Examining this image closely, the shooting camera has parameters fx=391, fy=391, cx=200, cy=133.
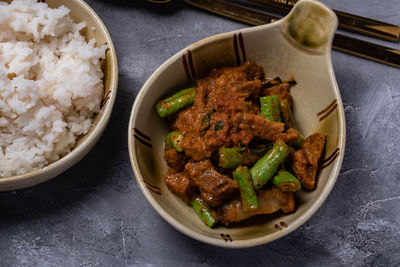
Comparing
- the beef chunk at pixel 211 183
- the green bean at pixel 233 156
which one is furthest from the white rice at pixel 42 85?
the green bean at pixel 233 156

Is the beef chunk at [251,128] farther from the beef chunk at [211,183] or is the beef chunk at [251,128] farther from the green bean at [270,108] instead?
the beef chunk at [211,183]

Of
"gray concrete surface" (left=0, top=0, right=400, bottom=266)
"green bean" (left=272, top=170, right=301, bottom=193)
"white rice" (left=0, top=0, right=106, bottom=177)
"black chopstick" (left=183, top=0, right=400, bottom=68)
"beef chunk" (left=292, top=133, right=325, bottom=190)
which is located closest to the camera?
"green bean" (left=272, top=170, right=301, bottom=193)

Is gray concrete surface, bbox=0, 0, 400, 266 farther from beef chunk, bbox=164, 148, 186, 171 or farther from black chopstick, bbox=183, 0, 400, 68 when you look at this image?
beef chunk, bbox=164, 148, 186, 171

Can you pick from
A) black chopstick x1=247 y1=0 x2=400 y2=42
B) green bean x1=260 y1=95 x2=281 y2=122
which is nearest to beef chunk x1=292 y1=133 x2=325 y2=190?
green bean x1=260 y1=95 x2=281 y2=122

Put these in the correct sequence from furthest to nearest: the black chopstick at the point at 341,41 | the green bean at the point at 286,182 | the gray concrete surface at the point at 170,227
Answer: the black chopstick at the point at 341,41 → the gray concrete surface at the point at 170,227 → the green bean at the point at 286,182

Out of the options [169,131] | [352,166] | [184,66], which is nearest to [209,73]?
[184,66]

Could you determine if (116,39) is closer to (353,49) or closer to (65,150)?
(65,150)
